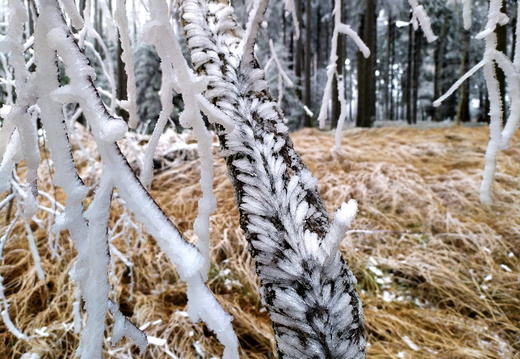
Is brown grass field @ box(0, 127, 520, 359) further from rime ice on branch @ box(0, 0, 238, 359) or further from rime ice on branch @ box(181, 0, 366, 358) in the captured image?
rime ice on branch @ box(0, 0, 238, 359)

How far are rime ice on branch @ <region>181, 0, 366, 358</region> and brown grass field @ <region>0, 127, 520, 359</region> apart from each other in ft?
1.48

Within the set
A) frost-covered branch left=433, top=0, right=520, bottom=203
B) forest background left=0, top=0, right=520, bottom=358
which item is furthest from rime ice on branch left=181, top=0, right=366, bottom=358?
frost-covered branch left=433, top=0, right=520, bottom=203

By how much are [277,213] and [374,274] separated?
1.04m

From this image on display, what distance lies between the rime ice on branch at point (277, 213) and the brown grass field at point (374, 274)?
17.8 inches

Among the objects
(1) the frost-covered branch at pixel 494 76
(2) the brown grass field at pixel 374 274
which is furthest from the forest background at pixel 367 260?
(1) the frost-covered branch at pixel 494 76

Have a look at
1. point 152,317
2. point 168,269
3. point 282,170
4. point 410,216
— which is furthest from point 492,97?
point 410,216

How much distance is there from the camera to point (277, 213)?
1.30 feet

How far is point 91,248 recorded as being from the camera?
212 millimetres

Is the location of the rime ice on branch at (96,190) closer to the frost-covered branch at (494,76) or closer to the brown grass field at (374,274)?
the frost-covered branch at (494,76)

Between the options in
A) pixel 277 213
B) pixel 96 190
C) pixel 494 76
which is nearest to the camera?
pixel 96 190

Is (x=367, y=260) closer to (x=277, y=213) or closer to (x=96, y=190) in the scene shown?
(x=277, y=213)

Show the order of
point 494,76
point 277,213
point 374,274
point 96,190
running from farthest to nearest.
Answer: point 374,274
point 494,76
point 277,213
point 96,190

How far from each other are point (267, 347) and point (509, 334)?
68 cm

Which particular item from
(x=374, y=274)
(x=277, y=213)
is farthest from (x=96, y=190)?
(x=374, y=274)
